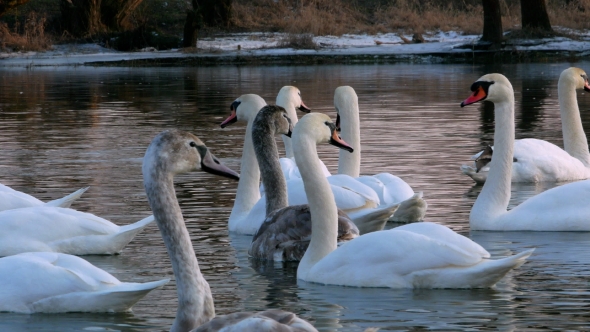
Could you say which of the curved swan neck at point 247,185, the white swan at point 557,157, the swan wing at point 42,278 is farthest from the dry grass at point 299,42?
the swan wing at point 42,278

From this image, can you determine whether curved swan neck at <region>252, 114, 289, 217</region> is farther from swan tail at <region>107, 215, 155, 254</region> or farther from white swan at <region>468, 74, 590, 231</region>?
white swan at <region>468, 74, 590, 231</region>

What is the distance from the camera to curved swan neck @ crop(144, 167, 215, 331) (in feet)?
15.5

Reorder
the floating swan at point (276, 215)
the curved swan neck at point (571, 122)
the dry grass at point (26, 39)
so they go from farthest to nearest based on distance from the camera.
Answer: the dry grass at point (26, 39) → the curved swan neck at point (571, 122) → the floating swan at point (276, 215)

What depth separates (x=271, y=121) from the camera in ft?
26.6

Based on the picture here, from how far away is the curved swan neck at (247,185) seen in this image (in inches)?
341

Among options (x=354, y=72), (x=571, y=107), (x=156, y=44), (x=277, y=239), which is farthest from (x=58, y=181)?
(x=156, y=44)

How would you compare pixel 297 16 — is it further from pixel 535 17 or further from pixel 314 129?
pixel 314 129

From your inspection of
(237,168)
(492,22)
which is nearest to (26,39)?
(492,22)

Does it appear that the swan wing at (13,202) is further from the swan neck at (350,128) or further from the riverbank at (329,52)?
the riverbank at (329,52)

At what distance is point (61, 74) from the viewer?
3170 centimetres

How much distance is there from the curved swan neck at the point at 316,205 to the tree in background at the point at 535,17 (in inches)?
1075

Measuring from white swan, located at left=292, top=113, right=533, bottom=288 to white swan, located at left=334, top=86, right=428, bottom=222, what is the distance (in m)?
1.48

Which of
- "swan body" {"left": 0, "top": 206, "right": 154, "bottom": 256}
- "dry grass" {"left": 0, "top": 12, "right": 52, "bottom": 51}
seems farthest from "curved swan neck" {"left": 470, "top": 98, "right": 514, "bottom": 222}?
"dry grass" {"left": 0, "top": 12, "right": 52, "bottom": 51}

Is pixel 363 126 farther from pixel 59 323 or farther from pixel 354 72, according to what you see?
pixel 354 72
